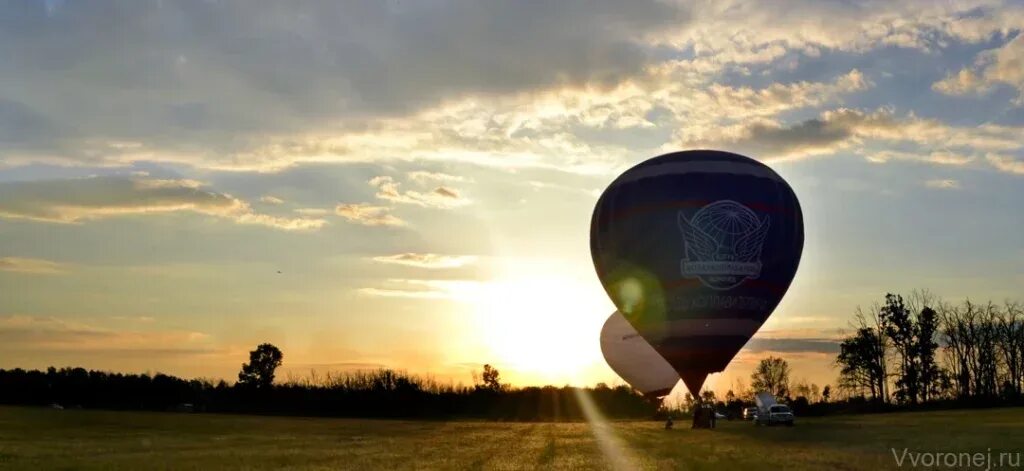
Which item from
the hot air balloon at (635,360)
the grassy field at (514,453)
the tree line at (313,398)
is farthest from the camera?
the tree line at (313,398)

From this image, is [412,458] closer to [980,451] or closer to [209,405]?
[980,451]

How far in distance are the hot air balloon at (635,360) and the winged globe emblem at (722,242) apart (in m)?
29.7

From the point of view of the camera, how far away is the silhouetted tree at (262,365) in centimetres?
19312

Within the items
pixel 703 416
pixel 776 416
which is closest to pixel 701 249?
pixel 703 416

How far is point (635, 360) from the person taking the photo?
253 ft

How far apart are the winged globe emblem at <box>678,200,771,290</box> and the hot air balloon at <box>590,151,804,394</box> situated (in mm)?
42

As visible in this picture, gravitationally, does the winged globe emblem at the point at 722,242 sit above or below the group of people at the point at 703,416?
above

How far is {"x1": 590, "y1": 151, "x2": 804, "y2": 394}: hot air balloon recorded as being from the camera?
4341cm

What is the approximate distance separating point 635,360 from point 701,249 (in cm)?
3485

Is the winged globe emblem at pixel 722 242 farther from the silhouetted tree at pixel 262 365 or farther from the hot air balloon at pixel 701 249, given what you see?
the silhouetted tree at pixel 262 365

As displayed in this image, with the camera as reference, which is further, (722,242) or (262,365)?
(262,365)

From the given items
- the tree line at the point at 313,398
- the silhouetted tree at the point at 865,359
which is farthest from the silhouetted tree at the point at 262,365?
the silhouetted tree at the point at 865,359

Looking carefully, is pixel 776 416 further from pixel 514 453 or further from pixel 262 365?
pixel 262 365

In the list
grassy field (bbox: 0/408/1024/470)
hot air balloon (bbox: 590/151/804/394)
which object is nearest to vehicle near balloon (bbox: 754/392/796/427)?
grassy field (bbox: 0/408/1024/470)
